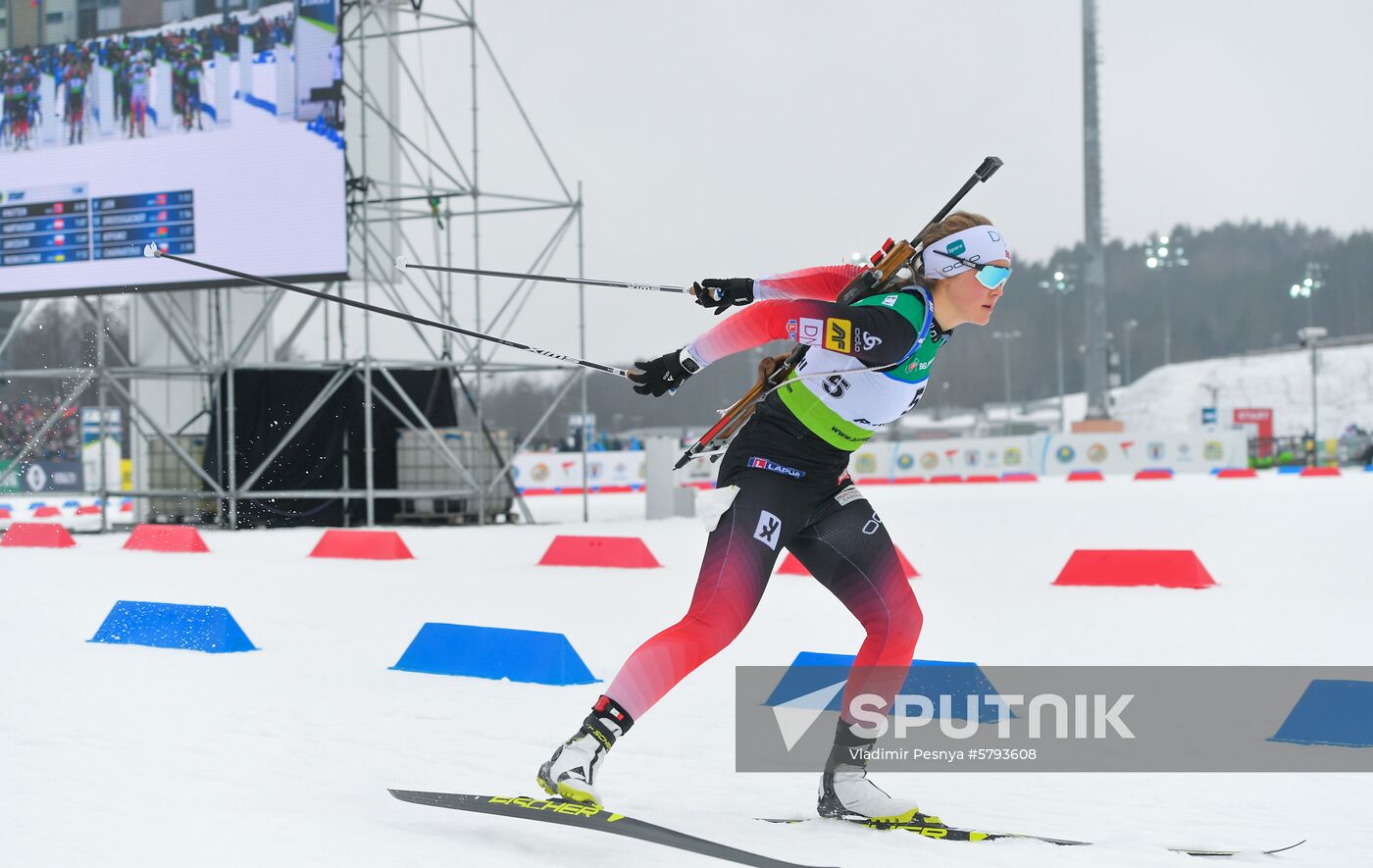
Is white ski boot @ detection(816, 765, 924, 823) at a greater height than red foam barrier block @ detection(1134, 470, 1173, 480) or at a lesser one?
greater

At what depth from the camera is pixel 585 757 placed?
3715mm

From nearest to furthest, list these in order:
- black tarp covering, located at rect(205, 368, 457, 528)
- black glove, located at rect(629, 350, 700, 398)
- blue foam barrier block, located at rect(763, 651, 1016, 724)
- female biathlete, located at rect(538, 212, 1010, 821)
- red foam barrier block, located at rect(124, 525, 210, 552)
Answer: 1. female biathlete, located at rect(538, 212, 1010, 821)
2. black glove, located at rect(629, 350, 700, 398)
3. blue foam barrier block, located at rect(763, 651, 1016, 724)
4. red foam barrier block, located at rect(124, 525, 210, 552)
5. black tarp covering, located at rect(205, 368, 457, 528)

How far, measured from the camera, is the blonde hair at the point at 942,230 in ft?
13.3

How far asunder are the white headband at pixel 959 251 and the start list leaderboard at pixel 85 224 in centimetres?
1610

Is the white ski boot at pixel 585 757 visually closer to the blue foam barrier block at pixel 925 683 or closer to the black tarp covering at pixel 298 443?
the blue foam barrier block at pixel 925 683

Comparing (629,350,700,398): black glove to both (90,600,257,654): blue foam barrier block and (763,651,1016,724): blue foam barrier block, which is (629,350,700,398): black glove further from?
(90,600,257,654): blue foam barrier block

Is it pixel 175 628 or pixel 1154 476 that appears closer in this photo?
pixel 175 628

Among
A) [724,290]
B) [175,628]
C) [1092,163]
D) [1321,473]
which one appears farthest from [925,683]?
[1092,163]

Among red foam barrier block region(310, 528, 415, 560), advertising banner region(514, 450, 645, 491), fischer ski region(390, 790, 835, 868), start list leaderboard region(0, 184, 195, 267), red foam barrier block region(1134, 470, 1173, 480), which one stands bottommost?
advertising banner region(514, 450, 645, 491)

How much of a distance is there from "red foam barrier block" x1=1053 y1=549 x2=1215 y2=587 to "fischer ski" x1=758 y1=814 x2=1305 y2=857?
6760 millimetres

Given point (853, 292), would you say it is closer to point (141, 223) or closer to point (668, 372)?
point (668, 372)

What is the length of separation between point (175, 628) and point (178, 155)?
12376mm

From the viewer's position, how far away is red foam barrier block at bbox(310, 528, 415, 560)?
1407 centimetres

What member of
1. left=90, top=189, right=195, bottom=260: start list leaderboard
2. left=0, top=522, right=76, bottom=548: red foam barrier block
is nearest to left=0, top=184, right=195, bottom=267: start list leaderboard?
left=90, top=189, right=195, bottom=260: start list leaderboard
